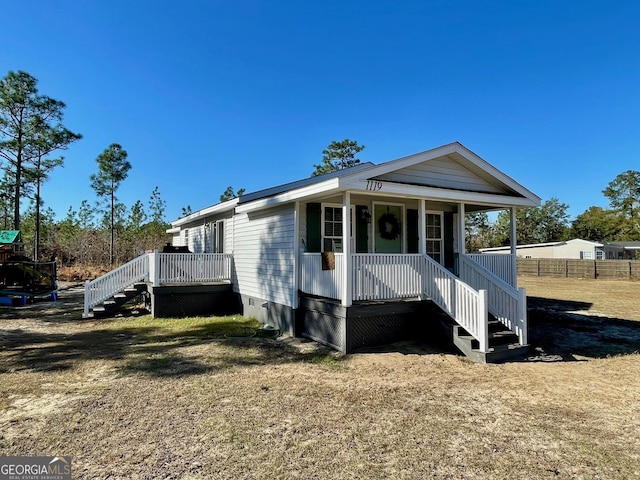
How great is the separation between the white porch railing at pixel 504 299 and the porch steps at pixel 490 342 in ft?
0.50

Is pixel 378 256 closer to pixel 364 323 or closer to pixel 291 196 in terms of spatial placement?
pixel 364 323

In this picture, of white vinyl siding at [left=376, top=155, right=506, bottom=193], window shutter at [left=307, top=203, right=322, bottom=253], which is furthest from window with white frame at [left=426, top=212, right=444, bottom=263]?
window shutter at [left=307, top=203, right=322, bottom=253]

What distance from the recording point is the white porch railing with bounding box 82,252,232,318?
1091 cm

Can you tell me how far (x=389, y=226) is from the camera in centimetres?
949

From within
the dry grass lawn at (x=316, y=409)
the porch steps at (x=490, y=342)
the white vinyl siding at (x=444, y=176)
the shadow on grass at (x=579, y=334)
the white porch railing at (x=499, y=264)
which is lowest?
the shadow on grass at (x=579, y=334)

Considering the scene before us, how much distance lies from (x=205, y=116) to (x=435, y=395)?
69.7 feet

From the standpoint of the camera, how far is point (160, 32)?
13.1 metres

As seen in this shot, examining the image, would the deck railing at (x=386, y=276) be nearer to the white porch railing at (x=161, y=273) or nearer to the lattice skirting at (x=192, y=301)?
the lattice skirting at (x=192, y=301)

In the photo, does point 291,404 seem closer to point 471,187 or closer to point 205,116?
point 471,187

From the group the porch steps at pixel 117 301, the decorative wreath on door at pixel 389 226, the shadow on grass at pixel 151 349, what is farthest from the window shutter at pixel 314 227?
the porch steps at pixel 117 301

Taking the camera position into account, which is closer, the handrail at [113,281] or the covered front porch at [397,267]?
the covered front porch at [397,267]

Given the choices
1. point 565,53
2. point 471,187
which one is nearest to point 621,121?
point 565,53

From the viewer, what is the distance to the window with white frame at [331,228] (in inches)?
339

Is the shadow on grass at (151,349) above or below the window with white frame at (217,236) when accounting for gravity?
below
